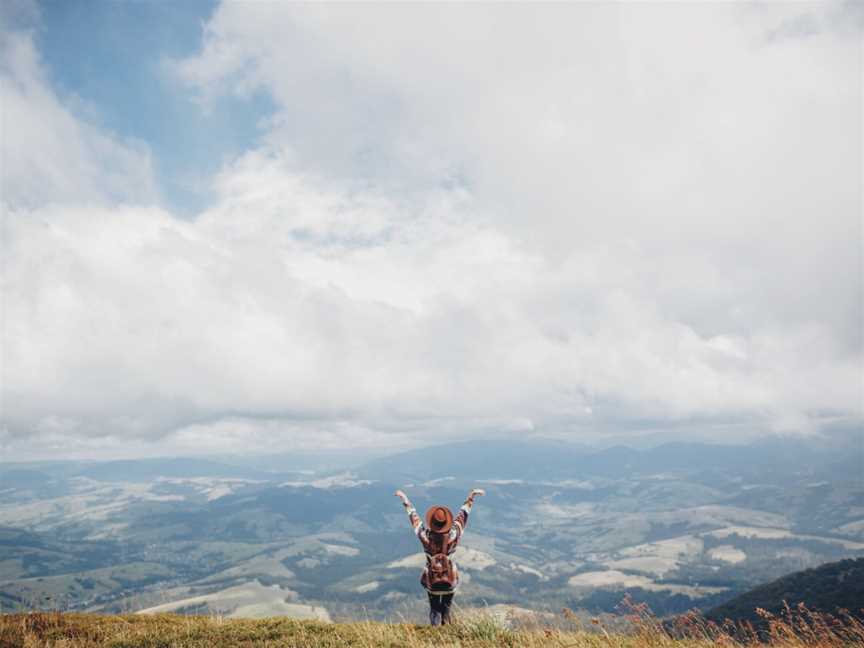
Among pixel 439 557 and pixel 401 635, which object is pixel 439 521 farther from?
pixel 401 635

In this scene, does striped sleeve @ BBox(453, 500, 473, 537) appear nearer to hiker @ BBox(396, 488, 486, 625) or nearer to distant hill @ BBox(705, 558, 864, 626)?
hiker @ BBox(396, 488, 486, 625)

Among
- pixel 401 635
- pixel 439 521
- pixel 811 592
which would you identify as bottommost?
pixel 811 592

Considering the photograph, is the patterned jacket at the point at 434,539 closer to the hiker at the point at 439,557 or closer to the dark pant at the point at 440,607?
the hiker at the point at 439,557

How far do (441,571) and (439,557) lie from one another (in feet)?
1.22

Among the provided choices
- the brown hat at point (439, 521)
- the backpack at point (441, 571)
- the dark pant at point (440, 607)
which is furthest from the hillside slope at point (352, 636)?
the brown hat at point (439, 521)

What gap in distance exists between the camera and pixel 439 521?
14.0m

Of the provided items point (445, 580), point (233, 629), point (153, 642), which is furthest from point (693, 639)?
point (153, 642)

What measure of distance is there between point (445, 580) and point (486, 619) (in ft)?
6.86

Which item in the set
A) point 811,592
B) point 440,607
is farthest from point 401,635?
point 811,592

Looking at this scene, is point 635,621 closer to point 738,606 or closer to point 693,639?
point 693,639

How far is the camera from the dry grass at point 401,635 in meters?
10.1

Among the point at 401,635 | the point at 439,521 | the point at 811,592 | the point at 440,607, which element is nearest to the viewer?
the point at 401,635

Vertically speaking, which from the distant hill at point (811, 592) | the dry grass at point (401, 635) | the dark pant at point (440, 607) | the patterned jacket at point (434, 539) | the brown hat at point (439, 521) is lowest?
the distant hill at point (811, 592)

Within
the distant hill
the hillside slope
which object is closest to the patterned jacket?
the hillside slope
